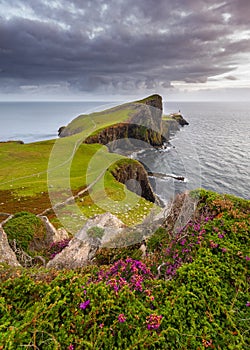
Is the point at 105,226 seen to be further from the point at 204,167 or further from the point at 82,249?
the point at 204,167

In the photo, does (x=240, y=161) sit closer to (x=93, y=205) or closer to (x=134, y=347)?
(x=93, y=205)

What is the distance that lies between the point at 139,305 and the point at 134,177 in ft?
170

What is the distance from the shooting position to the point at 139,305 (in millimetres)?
4828

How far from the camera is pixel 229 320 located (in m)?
4.75

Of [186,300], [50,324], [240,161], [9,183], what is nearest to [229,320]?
[186,300]

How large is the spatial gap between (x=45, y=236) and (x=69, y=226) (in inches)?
377

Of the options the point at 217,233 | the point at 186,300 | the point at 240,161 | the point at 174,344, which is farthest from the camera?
the point at 240,161

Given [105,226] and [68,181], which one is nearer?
[105,226]

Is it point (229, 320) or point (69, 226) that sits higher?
point (229, 320)

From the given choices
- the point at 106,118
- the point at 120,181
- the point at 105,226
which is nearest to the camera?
the point at 105,226

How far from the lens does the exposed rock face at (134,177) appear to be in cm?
5434

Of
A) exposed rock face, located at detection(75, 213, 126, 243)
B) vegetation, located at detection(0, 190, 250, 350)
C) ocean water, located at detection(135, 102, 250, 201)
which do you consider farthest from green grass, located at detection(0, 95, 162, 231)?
vegetation, located at detection(0, 190, 250, 350)

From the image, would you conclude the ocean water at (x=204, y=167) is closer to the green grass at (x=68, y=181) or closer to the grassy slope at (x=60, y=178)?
the green grass at (x=68, y=181)

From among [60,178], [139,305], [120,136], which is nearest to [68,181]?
[60,178]
